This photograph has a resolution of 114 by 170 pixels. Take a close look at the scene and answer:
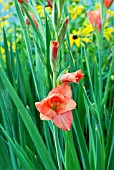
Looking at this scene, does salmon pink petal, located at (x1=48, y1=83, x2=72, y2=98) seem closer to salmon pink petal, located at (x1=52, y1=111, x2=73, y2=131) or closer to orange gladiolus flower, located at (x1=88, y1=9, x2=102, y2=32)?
salmon pink petal, located at (x1=52, y1=111, x2=73, y2=131)

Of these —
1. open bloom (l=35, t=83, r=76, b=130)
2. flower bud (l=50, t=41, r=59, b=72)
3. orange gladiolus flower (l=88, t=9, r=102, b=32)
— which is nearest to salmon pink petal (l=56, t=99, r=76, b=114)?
open bloom (l=35, t=83, r=76, b=130)

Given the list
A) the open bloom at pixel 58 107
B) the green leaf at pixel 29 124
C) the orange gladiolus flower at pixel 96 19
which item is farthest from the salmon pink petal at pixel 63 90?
the orange gladiolus flower at pixel 96 19

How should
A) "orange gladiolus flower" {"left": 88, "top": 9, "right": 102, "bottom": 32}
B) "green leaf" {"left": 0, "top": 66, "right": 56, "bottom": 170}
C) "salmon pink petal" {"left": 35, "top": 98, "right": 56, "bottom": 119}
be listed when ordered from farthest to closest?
"orange gladiolus flower" {"left": 88, "top": 9, "right": 102, "bottom": 32} → "green leaf" {"left": 0, "top": 66, "right": 56, "bottom": 170} → "salmon pink petal" {"left": 35, "top": 98, "right": 56, "bottom": 119}

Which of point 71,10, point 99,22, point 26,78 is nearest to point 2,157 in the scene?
point 26,78

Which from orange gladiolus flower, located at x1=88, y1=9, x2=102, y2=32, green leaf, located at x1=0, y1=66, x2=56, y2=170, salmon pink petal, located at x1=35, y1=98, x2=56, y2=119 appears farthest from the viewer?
orange gladiolus flower, located at x1=88, y1=9, x2=102, y2=32

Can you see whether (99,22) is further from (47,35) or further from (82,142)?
(82,142)

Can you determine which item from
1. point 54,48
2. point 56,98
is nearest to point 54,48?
point 54,48

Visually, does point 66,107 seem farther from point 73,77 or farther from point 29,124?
point 29,124
